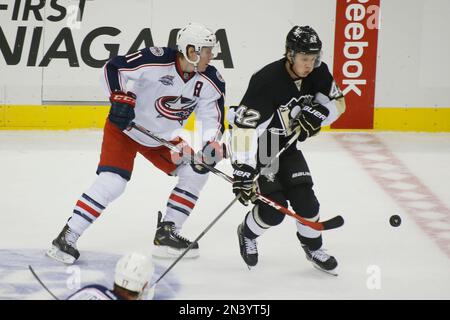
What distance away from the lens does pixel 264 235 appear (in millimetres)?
5422

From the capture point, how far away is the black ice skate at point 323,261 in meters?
4.84

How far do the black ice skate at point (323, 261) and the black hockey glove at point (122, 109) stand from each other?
960mm

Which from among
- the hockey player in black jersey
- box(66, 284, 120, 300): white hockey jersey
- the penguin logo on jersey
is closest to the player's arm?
the hockey player in black jersey

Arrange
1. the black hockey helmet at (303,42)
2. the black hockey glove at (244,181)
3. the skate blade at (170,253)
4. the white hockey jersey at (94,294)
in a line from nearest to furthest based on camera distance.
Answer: the white hockey jersey at (94,294), the black hockey helmet at (303,42), the black hockey glove at (244,181), the skate blade at (170,253)

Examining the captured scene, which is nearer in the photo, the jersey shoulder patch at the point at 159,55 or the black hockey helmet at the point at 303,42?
the black hockey helmet at the point at 303,42

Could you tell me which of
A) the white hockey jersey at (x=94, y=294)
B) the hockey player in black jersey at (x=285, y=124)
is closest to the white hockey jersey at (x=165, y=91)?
the hockey player in black jersey at (x=285, y=124)

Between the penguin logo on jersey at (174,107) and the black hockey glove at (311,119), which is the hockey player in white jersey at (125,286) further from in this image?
the penguin logo on jersey at (174,107)

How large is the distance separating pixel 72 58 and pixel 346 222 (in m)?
2.46

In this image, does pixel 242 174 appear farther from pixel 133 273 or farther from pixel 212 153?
pixel 133 273

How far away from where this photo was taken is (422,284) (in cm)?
475

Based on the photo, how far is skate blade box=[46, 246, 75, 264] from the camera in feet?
16.0

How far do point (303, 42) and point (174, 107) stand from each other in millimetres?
754
